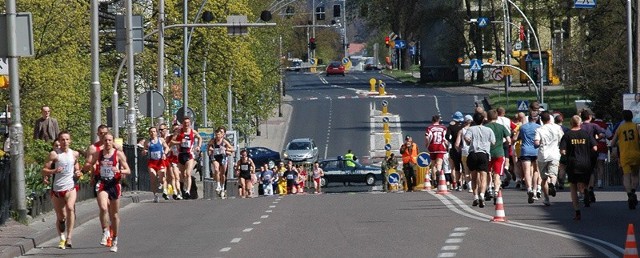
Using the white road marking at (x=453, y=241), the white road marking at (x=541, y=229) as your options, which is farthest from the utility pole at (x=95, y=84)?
the white road marking at (x=453, y=241)

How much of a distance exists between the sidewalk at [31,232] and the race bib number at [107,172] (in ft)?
4.32

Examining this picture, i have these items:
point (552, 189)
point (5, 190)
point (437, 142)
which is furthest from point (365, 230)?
point (437, 142)

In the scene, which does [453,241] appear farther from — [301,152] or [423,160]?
[301,152]

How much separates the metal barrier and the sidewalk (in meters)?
0.14

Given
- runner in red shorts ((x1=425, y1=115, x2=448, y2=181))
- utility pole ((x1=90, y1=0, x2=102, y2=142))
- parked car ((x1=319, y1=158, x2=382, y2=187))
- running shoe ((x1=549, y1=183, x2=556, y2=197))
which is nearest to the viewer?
running shoe ((x1=549, y1=183, x2=556, y2=197))

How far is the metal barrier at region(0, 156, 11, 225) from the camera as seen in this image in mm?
23500

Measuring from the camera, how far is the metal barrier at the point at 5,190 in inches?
925

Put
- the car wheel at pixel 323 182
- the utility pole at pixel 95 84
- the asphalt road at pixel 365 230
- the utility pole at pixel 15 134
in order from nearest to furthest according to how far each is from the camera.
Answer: the asphalt road at pixel 365 230, the utility pole at pixel 15 134, the utility pole at pixel 95 84, the car wheel at pixel 323 182

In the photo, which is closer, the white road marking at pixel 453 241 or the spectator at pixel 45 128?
the white road marking at pixel 453 241

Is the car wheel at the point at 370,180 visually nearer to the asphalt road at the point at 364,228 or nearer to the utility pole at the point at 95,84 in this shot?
the asphalt road at the point at 364,228

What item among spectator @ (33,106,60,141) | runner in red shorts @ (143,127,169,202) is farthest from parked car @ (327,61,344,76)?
spectator @ (33,106,60,141)

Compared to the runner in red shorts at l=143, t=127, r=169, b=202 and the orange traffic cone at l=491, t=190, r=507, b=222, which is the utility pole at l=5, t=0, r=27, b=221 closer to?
the orange traffic cone at l=491, t=190, r=507, b=222

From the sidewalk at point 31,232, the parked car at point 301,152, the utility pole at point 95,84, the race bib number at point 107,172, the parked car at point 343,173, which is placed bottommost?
the parked car at point 343,173

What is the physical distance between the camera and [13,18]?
79.6 ft
